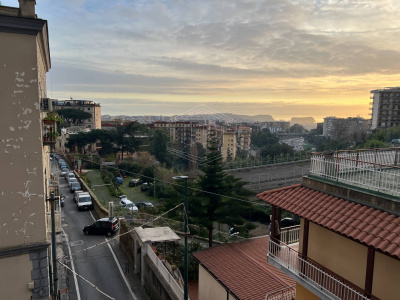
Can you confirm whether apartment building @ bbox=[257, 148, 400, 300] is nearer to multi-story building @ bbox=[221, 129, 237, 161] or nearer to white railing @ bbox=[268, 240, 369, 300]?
white railing @ bbox=[268, 240, 369, 300]

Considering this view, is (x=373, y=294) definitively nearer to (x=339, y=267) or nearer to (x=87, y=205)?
(x=339, y=267)

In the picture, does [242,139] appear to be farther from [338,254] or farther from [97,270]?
[338,254]

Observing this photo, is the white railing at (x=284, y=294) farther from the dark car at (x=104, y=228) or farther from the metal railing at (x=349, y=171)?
the dark car at (x=104, y=228)

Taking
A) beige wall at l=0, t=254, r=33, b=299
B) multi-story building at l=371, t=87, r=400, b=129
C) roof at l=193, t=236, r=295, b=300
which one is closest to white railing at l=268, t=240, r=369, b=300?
roof at l=193, t=236, r=295, b=300

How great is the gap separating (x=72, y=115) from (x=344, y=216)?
72.1 meters

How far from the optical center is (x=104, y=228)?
18.8 metres

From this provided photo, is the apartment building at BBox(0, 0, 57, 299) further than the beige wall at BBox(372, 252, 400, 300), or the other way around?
the apartment building at BBox(0, 0, 57, 299)

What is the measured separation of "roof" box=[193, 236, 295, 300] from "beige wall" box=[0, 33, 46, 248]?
6191mm

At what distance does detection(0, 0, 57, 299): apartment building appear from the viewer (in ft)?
24.8

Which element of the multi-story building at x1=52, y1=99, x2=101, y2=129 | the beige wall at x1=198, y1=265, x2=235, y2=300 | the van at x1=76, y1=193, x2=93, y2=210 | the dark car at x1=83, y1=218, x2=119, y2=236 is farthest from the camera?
the multi-story building at x1=52, y1=99, x2=101, y2=129

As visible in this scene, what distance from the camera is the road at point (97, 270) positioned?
42.3 ft

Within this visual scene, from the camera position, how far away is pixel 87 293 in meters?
12.8

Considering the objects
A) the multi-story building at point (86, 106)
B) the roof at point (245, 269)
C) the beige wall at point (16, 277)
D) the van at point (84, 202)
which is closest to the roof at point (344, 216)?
the roof at point (245, 269)

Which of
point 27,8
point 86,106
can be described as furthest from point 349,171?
point 86,106
